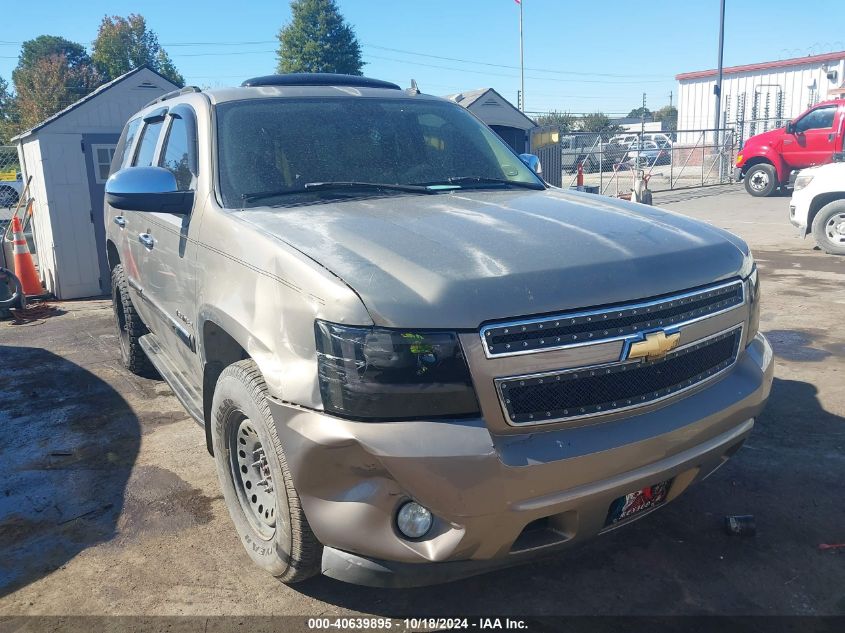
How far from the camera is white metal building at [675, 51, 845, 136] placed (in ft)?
102

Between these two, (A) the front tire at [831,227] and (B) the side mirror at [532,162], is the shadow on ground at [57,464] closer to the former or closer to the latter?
(B) the side mirror at [532,162]

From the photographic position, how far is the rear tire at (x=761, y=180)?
18859mm

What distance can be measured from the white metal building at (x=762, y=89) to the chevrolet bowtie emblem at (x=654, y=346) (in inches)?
1258

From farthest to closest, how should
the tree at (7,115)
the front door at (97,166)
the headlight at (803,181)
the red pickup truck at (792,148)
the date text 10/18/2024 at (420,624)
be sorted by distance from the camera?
the tree at (7,115) → the red pickup truck at (792,148) → the headlight at (803,181) → the front door at (97,166) → the date text 10/18/2024 at (420,624)

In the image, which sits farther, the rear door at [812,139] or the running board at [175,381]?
the rear door at [812,139]

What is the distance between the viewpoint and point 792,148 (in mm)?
18156

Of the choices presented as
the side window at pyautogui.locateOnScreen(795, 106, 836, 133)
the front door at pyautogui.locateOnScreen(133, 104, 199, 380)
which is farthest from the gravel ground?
the side window at pyautogui.locateOnScreen(795, 106, 836, 133)

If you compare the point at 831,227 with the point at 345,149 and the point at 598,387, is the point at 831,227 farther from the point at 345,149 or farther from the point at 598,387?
the point at 598,387

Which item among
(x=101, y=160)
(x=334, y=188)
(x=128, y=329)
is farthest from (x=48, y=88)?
(x=334, y=188)

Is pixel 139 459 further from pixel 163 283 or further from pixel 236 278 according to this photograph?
pixel 236 278

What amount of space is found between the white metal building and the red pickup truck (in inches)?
509

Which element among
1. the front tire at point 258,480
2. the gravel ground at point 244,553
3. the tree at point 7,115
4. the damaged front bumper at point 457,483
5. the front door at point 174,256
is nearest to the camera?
the damaged front bumper at point 457,483

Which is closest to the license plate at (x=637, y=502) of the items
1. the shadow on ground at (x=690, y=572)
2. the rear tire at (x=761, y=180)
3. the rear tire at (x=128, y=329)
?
the shadow on ground at (x=690, y=572)

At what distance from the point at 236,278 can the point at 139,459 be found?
195 centimetres
